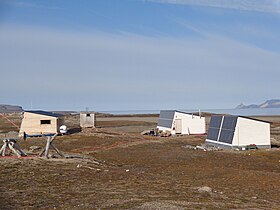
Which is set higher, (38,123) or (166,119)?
(166,119)

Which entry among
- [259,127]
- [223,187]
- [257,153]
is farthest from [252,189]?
[259,127]

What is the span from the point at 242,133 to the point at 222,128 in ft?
9.23

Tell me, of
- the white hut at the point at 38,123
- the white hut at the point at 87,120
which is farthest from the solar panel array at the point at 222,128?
the white hut at the point at 87,120

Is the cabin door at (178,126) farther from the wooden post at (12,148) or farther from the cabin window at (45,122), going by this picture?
the wooden post at (12,148)

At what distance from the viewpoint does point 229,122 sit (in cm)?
3847

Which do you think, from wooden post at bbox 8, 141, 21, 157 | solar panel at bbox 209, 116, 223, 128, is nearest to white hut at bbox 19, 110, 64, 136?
solar panel at bbox 209, 116, 223, 128

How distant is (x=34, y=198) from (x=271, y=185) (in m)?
11.5

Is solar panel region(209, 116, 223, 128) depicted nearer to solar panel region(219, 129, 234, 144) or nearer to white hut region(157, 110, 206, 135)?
solar panel region(219, 129, 234, 144)

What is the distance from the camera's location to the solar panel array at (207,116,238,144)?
1479 inches

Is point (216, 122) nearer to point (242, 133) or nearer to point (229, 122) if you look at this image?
point (229, 122)

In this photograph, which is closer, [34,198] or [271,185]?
[34,198]

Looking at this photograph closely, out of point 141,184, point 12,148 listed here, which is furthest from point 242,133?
point 141,184

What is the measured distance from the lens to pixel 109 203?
1251 centimetres

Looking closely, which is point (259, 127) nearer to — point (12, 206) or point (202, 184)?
point (202, 184)
